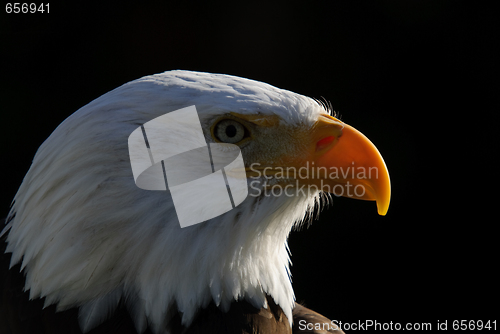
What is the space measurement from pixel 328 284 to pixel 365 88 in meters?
1.51

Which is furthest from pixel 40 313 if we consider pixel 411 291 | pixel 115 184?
pixel 411 291

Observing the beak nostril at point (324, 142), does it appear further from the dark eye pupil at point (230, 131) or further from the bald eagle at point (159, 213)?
the dark eye pupil at point (230, 131)

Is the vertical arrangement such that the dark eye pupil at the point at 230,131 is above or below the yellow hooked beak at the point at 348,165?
above

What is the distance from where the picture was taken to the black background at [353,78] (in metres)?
2.98

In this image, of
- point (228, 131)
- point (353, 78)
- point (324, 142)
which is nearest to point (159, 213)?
point (228, 131)

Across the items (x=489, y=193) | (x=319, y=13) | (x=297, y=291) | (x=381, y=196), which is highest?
(x=319, y=13)

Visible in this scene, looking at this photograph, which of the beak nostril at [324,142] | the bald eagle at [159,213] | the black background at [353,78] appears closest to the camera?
the bald eagle at [159,213]

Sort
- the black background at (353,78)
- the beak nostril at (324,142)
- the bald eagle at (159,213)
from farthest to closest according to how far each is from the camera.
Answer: the black background at (353,78) → the beak nostril at (324,142) → the bald eagle at (159,213)

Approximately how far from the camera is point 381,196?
4.60ft

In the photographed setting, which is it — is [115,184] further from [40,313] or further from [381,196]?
[381,196]

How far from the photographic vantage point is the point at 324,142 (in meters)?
1.42

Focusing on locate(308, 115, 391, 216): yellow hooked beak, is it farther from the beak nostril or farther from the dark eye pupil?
the dark eye pupil

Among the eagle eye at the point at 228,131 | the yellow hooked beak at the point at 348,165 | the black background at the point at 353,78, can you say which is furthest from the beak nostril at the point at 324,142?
the black background at the point at 353,78

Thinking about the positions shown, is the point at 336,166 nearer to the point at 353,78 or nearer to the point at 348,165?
the point at 348,165
